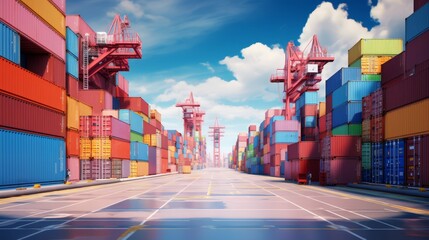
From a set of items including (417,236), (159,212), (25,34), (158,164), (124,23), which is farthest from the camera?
(158,164)

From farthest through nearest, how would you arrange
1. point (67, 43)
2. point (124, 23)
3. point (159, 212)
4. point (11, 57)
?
point (124, 23) < point (67, 43) < point (11, 57) < point (159, 212)

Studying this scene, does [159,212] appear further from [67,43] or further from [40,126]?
[67,43]

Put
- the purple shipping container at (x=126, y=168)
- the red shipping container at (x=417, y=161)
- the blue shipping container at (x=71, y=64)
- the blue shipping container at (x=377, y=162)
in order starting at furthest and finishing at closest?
the purple shipping container at (x=126, y=168)
the blue shipping container at (x=71, y=64)
the blue shipping container at (x=377, y=162)
the red shipping container at (x=417, y=161)

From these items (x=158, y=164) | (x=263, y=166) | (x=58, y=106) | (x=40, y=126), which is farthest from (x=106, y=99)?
(x=263, y=166)

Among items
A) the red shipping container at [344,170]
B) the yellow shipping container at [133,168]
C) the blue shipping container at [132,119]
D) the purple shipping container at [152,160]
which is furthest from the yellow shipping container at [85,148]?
the red shipping container at [344,170]

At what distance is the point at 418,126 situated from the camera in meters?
30.1

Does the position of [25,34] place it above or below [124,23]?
below

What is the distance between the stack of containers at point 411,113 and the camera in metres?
29.4

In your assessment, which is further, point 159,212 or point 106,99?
point 106,99

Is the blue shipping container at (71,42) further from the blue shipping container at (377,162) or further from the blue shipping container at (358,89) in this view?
the blue shipping container at (377,162)

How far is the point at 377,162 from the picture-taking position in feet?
124

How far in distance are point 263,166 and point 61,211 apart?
80264 millimetres

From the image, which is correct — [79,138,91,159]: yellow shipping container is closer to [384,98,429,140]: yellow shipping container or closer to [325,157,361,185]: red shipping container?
[325,157,361,185]: red shipping container

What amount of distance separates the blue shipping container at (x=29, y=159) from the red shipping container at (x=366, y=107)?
2986 centimetres
